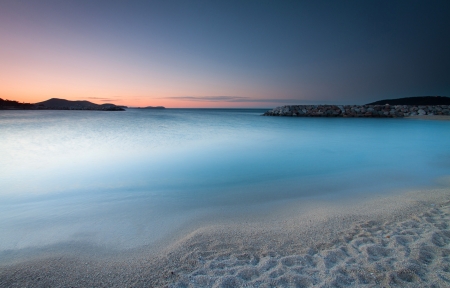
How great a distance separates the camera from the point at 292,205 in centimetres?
342

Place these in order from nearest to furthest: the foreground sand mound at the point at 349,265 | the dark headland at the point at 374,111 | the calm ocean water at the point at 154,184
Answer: the foreground sand mound at the point at 349,265
the calm ocean water at the point at 154,184
the dark headland at the point at 374,111

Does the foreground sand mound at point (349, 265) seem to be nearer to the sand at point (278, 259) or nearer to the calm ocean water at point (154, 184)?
the sand at point (278, 259)

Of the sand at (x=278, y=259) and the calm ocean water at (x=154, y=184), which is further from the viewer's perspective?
the calm ocean water at (x=154, y=184)

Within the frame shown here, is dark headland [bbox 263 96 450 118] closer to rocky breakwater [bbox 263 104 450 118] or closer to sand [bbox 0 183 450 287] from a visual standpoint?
rocky breakwater [bbox 263 104 450 118]

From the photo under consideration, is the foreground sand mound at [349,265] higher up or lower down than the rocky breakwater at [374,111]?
lower down

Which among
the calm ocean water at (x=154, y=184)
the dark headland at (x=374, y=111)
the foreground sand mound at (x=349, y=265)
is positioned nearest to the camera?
the foreground sand mound at (x=349, y=265)

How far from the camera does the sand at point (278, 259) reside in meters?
1.77

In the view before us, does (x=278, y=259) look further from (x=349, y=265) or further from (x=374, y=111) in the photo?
(x=374, y=111)

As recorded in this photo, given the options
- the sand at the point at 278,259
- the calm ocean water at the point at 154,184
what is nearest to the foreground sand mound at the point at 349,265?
the sand at the point at 278,259

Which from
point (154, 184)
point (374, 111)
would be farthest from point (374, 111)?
point (154, 184)

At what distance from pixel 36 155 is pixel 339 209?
8.67 m

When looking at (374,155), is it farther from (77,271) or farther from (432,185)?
(77,271)

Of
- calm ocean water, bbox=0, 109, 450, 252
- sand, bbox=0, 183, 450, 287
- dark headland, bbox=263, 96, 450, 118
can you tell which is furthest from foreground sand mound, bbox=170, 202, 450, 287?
dark headland, bbox=263, 96, 450, 118

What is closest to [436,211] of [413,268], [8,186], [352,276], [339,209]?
[339,209]
